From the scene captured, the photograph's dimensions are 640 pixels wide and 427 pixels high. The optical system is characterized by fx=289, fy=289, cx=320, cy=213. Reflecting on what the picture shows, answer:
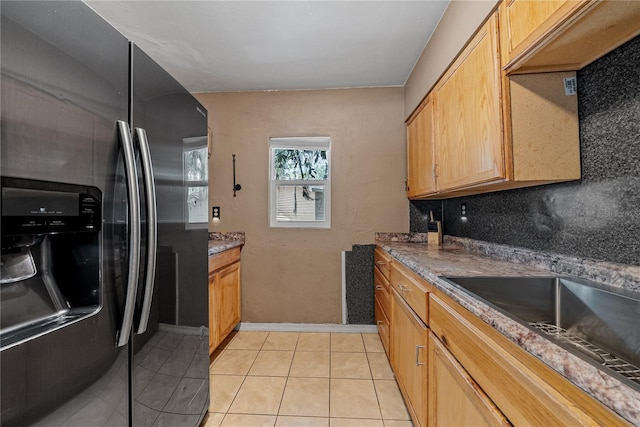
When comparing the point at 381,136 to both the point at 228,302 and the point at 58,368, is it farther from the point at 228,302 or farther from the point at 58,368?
the point at 58,368

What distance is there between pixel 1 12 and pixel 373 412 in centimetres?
218

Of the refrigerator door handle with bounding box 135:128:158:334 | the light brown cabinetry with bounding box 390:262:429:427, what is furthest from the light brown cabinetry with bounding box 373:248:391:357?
the refrigerator door handle with bounding box 135:128:158:334

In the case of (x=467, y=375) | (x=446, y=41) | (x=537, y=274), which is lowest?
(x=467, y=375)

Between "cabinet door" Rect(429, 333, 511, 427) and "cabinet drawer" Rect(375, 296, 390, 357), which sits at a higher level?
"cabinet door" Rect(429, 333, 511, 427)

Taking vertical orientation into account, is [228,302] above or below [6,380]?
below

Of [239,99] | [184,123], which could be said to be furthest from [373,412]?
[239,99]

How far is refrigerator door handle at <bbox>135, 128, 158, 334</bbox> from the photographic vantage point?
39.8 inches

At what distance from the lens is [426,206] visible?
2.82m

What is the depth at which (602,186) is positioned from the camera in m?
1.11

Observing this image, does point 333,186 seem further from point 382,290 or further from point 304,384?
point 304,384

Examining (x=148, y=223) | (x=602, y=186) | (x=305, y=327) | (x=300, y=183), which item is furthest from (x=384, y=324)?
(x=148, y=223)

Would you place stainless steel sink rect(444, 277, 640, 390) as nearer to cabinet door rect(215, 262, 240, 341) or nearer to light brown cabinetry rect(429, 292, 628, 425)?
light brown cabinetry rect(429, 292, 628, 425)

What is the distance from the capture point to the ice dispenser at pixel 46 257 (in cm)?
65

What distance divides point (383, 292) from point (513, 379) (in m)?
1.67
